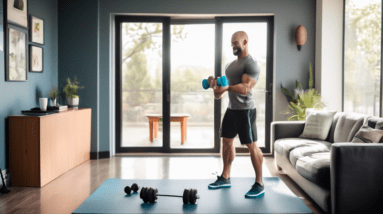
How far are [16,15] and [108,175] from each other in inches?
78.1

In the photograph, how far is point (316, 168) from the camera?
8.16ft

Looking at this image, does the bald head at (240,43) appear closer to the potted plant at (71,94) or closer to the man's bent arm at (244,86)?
the man's bent arm at (244,86)

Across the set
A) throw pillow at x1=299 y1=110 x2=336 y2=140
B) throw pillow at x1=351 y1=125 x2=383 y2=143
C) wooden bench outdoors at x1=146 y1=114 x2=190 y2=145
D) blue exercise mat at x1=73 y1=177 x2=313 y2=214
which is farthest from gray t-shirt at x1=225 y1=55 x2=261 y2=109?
wooden bench outdoors at x1=146 y1=114 x2=190 y2=145

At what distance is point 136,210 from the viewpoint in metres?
2.39

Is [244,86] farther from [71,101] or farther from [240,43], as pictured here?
[71,101]

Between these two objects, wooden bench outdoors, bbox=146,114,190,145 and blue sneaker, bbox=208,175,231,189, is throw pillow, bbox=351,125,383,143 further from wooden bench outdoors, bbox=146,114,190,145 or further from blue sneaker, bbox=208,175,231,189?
wooden bench outdoors, bbox=146,114,190,145

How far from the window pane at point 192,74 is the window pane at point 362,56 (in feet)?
6.22

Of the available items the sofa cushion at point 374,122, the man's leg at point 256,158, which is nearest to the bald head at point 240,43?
the man's leg at point 256,158

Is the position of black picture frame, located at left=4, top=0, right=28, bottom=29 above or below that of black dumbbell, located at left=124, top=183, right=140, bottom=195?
above

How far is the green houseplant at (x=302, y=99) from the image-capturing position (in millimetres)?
4418

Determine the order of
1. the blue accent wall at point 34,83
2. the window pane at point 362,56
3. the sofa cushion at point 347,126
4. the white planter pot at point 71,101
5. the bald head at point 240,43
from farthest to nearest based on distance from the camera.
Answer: the white planter pot at point 71,101, the window pane at point 362,56, the blue accent wall at point 34,83, the sofa cushion at point 347,126, the bald head at point 240,43

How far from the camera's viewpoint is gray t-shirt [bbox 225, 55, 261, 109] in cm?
274

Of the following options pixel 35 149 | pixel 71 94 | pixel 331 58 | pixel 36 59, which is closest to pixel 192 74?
pixel 71 94

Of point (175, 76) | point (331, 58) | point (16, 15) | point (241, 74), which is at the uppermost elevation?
point (16, 15)
